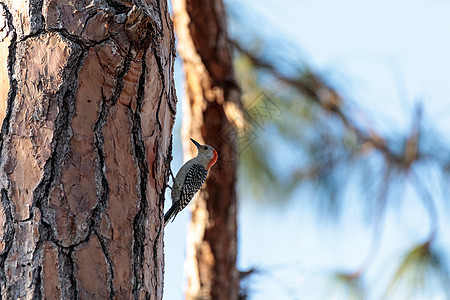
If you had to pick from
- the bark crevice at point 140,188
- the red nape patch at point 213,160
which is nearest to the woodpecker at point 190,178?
the red nape patch at point 213,160

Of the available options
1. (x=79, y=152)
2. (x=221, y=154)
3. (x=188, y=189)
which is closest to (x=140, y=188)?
(x=79, y=152)

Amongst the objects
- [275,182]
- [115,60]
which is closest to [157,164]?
[115,60]

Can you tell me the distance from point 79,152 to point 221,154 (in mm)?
2225

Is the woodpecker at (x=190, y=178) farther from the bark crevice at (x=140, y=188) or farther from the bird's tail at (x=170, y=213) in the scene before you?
the bark crevice at (x=140, y=188)

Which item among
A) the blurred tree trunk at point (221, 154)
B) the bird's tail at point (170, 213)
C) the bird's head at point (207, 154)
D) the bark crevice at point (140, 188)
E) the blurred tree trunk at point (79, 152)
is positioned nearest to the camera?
the blurred tree trunk at point (79, 152)

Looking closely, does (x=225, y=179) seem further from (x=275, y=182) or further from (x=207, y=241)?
(x=275, y=182)

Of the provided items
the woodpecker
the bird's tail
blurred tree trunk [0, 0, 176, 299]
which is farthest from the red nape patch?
blurred tree trunk [0, 0, 176, 299]

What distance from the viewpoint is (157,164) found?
1.88m

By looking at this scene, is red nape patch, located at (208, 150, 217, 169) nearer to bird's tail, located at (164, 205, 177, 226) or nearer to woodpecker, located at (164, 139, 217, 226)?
woodpecker, located at (164, 139, 217, 226)

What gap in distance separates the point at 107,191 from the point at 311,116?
9.15 ft

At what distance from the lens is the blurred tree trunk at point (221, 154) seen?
3660 millimetres

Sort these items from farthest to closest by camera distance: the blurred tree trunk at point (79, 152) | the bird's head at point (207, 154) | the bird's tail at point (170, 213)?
the bird's head at point (207, 154) → the bird's tail at point (170, 213) → the blurred tree trunk at point (79, 152)

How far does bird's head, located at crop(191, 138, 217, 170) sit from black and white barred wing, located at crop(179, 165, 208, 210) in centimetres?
9

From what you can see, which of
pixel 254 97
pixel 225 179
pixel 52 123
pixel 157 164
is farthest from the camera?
pixel 254 97
